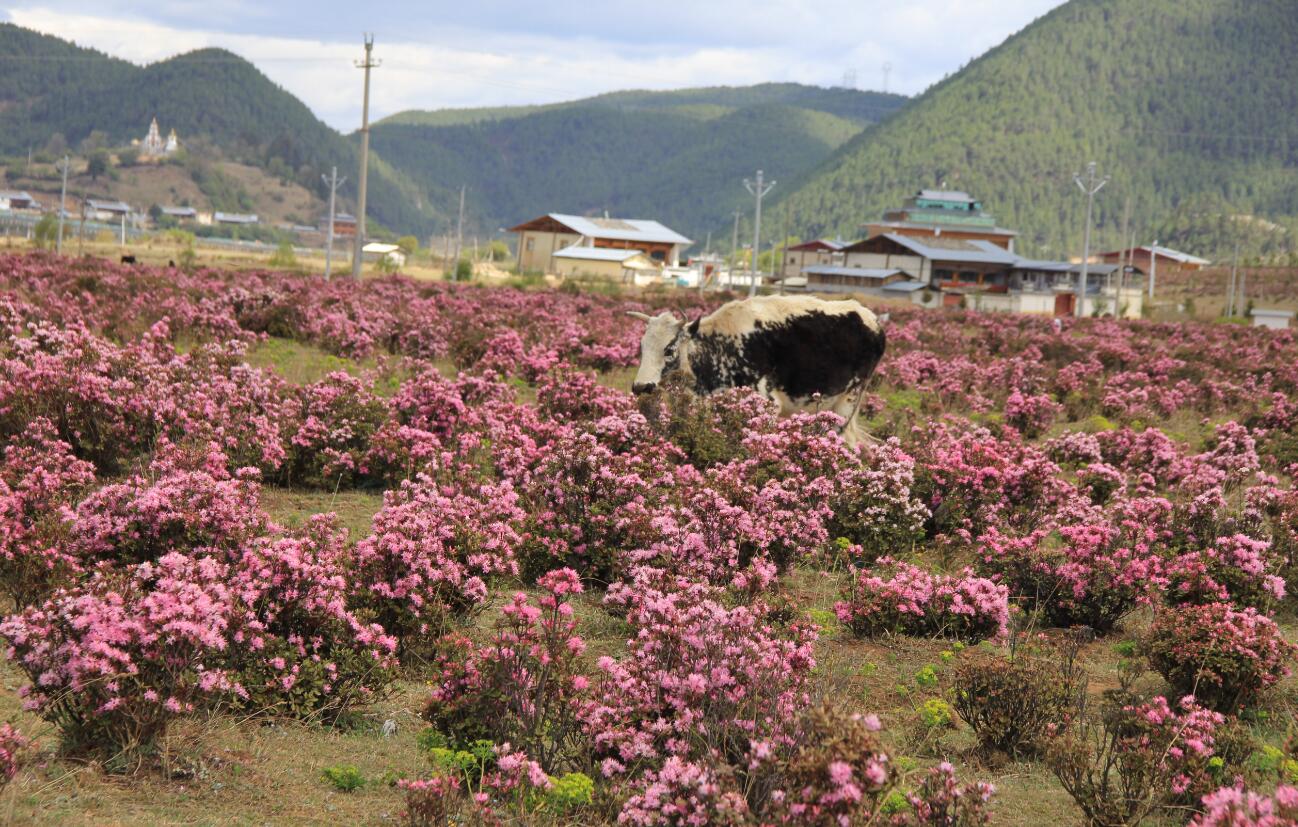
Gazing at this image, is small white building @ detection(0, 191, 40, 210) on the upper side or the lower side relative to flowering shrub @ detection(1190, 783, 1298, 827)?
upper

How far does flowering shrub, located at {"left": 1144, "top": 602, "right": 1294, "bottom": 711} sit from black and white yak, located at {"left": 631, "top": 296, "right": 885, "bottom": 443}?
693 cm

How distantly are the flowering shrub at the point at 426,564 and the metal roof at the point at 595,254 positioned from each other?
94.8 meters

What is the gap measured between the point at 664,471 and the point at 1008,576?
279cm

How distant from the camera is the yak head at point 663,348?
564 inches

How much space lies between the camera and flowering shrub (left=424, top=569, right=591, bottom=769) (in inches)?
235

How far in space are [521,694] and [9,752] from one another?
217 centimetres

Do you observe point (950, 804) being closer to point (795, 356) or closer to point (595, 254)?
point (795, 356)

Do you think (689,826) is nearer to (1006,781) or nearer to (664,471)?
(1006,781)

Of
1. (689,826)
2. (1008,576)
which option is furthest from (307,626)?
(1008,576)

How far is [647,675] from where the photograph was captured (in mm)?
5984

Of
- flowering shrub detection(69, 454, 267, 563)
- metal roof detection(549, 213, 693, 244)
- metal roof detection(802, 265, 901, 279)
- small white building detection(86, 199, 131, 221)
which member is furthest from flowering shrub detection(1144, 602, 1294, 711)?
small white building detection(86, 199, 131, 221)

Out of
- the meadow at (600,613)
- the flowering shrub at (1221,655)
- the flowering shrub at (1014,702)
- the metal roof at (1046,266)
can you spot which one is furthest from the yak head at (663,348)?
the metal roof at (1046,266)

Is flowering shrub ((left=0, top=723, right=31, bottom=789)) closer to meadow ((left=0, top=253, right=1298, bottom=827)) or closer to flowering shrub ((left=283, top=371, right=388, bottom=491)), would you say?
meadow ((left=0, top=253, right=1298, bottom=827))

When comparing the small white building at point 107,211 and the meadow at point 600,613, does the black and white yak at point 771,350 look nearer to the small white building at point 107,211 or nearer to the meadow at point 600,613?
the meadow at point 600,613
